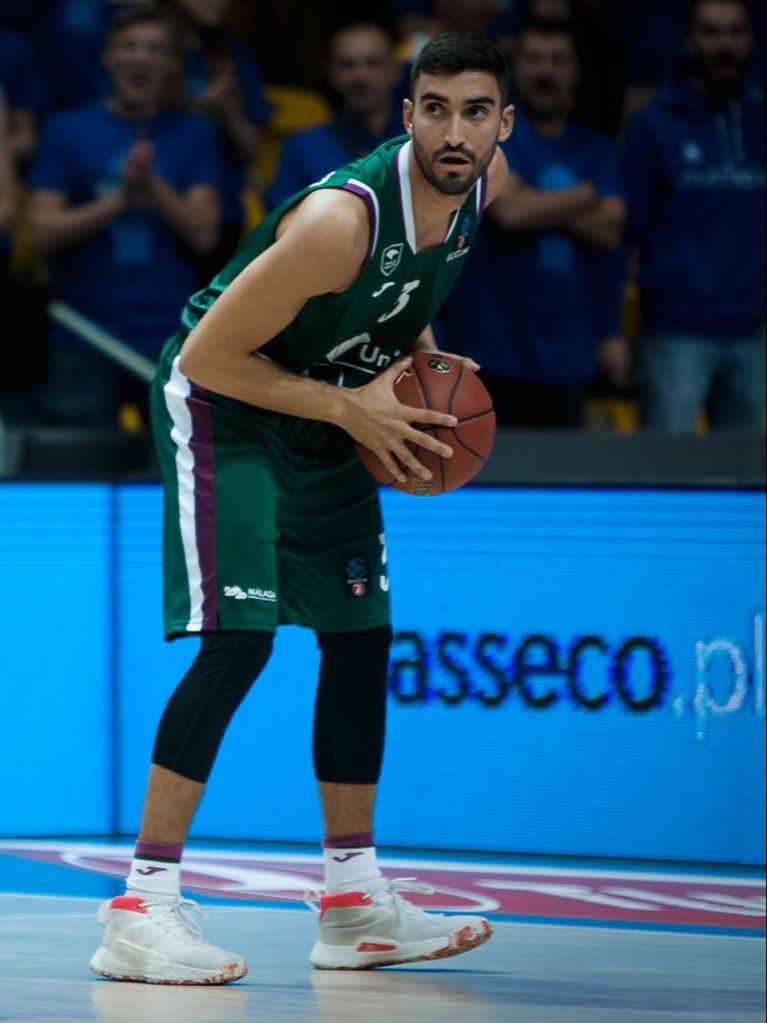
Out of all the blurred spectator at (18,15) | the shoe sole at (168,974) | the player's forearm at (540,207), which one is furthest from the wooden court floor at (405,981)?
the blurred spectator at (18,15)

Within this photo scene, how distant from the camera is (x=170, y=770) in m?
3.41

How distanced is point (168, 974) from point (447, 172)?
5.34 feet

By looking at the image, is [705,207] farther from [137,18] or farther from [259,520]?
[259,520]

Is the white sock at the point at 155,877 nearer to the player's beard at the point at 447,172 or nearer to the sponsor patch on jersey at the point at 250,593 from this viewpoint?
the sponsor patch on jersey at the point at 250,593

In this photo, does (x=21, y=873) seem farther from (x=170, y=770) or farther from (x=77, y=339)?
(x=77, y=339)

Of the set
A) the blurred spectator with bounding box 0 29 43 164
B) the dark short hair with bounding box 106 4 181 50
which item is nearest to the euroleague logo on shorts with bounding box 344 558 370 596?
the dark short hair with bounding box 106 4 181 50

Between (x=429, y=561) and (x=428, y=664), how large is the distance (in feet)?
0.97

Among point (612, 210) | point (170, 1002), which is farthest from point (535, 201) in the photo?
point (170, 1002)

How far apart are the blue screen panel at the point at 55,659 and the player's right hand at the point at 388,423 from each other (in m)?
1.90

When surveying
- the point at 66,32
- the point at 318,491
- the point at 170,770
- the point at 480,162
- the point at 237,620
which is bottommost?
the point at 170,770

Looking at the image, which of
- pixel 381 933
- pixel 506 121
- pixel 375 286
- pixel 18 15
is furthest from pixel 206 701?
pixel 18 15

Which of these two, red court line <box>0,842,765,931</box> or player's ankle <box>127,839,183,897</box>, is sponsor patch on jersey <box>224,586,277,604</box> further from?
red court line <box>0,842,765,931</box>

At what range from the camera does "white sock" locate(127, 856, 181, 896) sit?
341 centimetres

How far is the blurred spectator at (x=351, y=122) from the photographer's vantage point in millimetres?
6008
